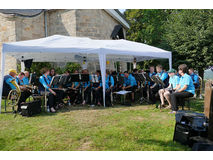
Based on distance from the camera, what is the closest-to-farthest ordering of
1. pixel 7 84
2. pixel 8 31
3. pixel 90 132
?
pixel 90 132, pixel 7 84, pixel 8 31

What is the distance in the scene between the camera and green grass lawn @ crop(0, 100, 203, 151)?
3195 millimetres

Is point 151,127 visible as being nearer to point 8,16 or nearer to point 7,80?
point 7,80

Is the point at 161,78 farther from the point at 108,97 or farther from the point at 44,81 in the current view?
the point at 44,81

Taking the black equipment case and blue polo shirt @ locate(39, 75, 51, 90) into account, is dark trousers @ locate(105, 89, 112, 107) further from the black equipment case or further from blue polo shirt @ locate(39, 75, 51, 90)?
the black equipment case

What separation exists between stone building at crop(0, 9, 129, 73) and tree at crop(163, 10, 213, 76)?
23.4ft

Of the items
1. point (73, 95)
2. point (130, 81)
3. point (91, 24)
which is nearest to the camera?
point (73, 95)

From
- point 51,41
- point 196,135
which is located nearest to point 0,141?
point 196,135

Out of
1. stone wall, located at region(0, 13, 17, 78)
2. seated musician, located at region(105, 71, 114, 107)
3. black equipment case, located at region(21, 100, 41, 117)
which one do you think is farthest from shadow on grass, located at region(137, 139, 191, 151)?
stone wall, located at region(0, 13, 17, 78)

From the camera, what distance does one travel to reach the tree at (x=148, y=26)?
24000mm

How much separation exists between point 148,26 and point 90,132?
23138 millimetres

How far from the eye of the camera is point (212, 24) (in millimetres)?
14094

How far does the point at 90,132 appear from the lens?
3.94 m

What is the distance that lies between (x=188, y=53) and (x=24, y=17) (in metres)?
14.0

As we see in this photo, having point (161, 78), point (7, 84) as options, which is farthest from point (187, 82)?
point (7, 84)
